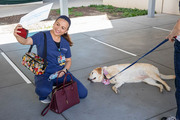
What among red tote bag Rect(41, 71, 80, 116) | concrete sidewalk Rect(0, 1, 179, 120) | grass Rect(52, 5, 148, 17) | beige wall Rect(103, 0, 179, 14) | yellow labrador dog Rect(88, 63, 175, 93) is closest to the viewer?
red tote bag Rect(41, 71, 80, 116)

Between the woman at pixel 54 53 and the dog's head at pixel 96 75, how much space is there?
0.61m

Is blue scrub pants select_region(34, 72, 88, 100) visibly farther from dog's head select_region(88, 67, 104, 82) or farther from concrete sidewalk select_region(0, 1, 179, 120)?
dog's head select_region(88, 67, 104, 82)

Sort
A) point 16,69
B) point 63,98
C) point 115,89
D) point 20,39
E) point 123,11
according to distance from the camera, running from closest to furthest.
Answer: point 20,39, point 63,98, point 115,89, point 16,69, point 123,11

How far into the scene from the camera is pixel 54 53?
3.64 meters

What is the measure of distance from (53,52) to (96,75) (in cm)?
109

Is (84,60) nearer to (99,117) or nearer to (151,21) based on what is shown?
(99,117)

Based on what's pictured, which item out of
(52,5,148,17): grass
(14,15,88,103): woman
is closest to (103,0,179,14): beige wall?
(52,5,148,17): grass

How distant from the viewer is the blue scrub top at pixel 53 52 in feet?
11.7

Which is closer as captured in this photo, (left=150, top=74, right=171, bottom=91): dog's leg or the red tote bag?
the red tote bag

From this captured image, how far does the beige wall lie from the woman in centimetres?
945

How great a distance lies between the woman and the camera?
11.6 feet

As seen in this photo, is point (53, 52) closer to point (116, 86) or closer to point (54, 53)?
point (54, 53)

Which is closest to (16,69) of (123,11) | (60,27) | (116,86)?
(60,27)

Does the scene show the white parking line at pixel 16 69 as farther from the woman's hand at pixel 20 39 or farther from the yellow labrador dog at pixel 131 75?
the woman's hand at pixel 20 39
